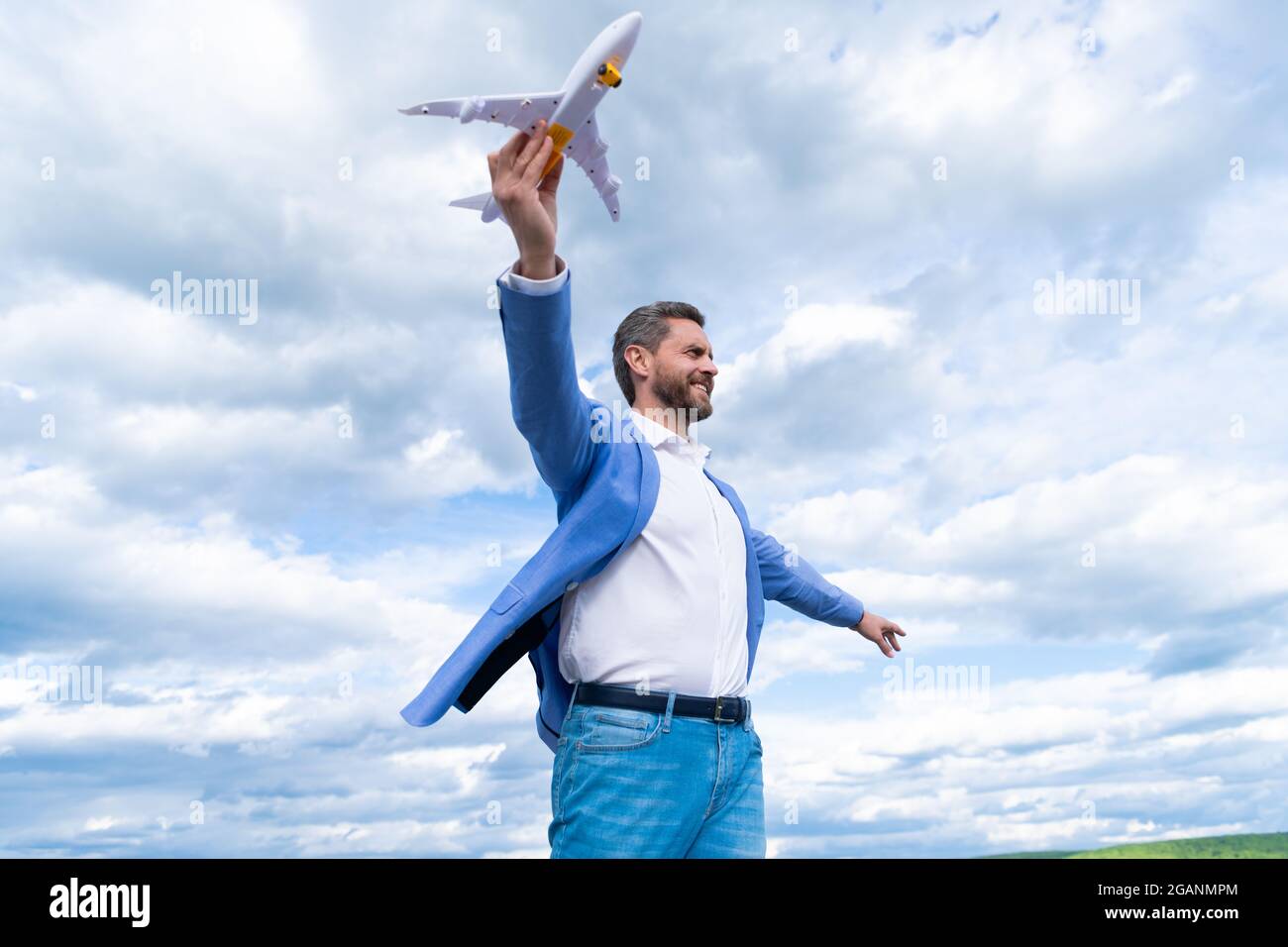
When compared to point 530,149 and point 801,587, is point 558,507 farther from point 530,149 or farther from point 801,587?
point 801,587

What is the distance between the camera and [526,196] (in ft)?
11.7

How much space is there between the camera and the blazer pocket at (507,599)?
4.17m

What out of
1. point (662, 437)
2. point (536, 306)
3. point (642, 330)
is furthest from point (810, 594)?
point (536, 306)

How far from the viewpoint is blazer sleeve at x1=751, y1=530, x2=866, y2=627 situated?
5.54 meters

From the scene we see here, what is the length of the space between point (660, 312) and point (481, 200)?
1082 millimetres

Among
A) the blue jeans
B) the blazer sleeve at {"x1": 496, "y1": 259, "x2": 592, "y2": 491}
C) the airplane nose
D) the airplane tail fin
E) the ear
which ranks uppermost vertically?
the airplane nose

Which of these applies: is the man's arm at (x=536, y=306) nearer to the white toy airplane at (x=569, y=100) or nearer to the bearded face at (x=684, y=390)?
the white toy airplane at (x=569, y=100)

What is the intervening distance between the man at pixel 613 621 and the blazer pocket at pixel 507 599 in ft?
0.03

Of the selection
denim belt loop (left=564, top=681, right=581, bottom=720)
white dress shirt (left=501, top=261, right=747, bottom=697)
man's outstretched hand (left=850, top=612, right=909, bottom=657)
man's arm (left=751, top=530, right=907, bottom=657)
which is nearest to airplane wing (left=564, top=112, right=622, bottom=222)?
white dress shirt (left=501, top=261, right=747, bottom=697)

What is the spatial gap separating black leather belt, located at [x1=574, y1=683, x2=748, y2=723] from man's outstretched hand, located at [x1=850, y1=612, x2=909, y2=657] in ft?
6.23

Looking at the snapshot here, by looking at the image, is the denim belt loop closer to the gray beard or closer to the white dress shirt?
the white dress shirt
